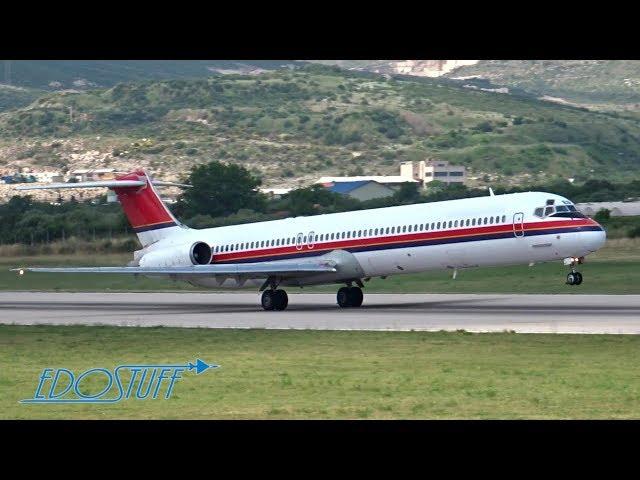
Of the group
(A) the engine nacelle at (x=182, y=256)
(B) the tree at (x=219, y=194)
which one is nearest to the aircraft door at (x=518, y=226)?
(A) the engine nacelle at (x=182, y=256)

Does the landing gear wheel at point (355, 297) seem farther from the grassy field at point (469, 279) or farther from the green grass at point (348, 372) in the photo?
the green grass at point (348, 372)

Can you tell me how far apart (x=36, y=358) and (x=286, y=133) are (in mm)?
147170

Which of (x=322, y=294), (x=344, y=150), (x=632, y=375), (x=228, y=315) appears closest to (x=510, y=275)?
(x=322, y=294)

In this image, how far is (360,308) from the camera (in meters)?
46.5

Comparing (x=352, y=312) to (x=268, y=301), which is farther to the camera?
(x=268, y=301)

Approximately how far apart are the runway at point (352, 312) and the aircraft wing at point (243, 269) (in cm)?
132

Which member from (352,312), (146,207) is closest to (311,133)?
(146,207)

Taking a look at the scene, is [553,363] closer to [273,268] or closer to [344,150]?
[273,268]

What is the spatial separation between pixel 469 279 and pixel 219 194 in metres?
25.6

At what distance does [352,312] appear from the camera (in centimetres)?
4428

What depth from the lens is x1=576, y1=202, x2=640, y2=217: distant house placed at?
7562 cm

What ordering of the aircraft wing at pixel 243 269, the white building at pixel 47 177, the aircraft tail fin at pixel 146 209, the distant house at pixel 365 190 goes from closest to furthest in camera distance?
the aircraft wing at pixel 243 269 < the aircraft tail fin at pixel 146 209 < the distant house at pixel 365 190 < the white building at pixel 47 177

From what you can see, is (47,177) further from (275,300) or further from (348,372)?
(348,372)

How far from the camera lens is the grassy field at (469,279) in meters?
54.7
